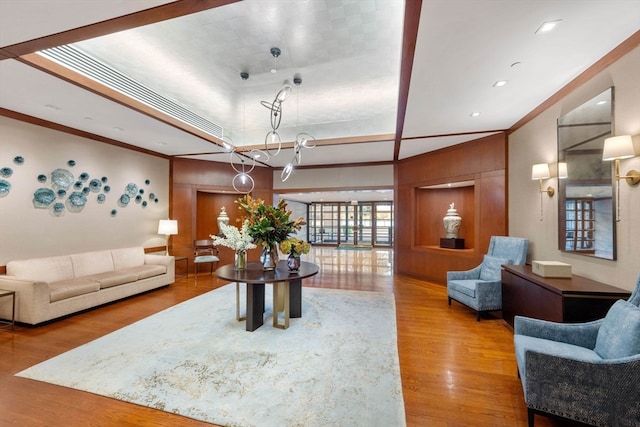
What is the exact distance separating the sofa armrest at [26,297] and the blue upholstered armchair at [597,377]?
5.05m

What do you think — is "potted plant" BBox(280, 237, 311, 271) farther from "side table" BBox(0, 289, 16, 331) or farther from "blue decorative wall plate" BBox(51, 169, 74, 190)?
"blue decorative wall plate" BBox(51, 169, 74, 190)

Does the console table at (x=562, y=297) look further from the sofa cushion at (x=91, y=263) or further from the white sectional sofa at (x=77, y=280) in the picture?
the sofa cushion at (x=91, y=263)

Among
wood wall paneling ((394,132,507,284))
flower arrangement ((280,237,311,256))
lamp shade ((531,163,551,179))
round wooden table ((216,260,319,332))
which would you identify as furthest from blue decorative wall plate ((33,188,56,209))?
lamp shade ((531,163,551,179))

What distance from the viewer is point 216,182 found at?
672 centimetres

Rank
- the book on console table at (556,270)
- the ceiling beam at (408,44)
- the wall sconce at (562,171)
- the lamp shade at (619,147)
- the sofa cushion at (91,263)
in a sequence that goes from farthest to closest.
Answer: the sofa cushion at (91,263)
the wall sconce at (562,171)
the book on console table at (556,270)
the lamp shade at (619,147)
the ceiling beam at (408,44)

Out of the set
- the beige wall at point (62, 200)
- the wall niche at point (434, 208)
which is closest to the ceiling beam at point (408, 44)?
the wall niche at point (434, 208)

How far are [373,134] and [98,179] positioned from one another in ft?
16.7

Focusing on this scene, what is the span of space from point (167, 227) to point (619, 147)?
22.0ft

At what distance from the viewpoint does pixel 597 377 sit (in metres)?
1.53

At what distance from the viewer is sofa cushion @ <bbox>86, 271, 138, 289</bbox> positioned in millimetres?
4102

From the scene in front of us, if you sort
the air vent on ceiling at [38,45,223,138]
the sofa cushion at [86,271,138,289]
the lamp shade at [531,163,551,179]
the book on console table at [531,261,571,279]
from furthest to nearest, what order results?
the sofa cushion at [86,271,138,289] → the lamp shade at [531,163,551,179] → the air vent on ceiling at [38,45,223,138] → the book on console table at [531,261,571,279]

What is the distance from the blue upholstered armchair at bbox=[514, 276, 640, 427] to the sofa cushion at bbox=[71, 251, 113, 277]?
5.73m

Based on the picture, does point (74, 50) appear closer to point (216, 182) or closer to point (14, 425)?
point (14, 425)

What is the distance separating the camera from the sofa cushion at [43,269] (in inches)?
142
